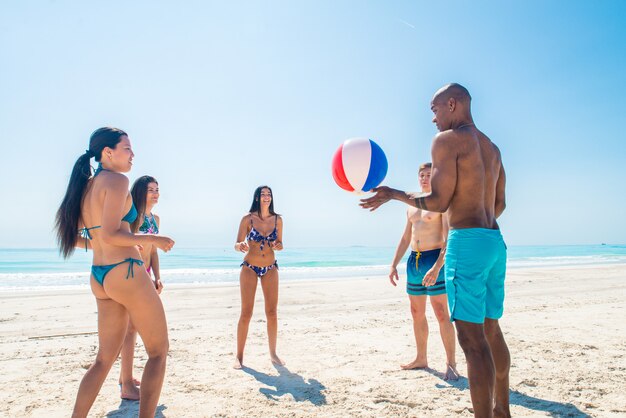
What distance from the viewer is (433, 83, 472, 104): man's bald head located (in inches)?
125

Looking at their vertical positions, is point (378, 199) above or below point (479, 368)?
above

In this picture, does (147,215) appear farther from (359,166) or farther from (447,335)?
(447,335)

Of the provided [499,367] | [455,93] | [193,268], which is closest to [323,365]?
[499,367]

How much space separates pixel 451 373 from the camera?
4.41m

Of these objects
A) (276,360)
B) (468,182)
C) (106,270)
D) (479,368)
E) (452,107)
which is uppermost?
(452,107)

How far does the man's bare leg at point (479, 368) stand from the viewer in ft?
8.84

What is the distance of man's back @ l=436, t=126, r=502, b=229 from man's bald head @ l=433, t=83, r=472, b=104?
0.28 meters

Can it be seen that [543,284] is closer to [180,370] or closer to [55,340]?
[180,370]

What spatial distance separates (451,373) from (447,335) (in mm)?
390

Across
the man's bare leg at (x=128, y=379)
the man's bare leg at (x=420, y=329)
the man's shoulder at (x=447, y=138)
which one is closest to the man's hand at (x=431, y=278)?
the man's bare leg at (x=420, y=329)

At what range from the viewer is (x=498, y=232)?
3049 millimetres

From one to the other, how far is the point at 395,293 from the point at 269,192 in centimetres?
730

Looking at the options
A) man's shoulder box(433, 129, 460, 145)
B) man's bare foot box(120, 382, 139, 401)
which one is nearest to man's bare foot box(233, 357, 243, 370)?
man's bare foot box(120, 382, 139, 401)

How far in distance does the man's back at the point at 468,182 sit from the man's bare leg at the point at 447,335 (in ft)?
6.09
